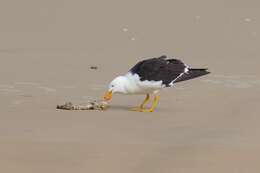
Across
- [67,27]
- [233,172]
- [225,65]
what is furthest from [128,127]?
[67,27]

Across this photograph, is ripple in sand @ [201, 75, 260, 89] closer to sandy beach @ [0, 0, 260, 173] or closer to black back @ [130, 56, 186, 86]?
sandy beach @ [0, 0, 260, 173]

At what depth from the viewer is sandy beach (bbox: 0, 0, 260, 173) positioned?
6.53 m

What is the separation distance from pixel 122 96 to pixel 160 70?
32.8 inches

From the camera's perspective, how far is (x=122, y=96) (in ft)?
32.5

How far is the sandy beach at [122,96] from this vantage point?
21.4 ft

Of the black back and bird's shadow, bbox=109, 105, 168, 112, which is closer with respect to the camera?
bird's shadow, bbox=109, 105, 168, 112

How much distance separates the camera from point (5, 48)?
1317 centimetres

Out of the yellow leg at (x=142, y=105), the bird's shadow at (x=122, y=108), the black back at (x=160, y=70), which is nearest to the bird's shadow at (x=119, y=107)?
the bird's shadow at (x=122, y=108)

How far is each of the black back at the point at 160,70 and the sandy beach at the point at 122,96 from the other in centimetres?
28

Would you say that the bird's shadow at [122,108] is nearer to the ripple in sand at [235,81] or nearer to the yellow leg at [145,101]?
the yellow leg at [145,101]

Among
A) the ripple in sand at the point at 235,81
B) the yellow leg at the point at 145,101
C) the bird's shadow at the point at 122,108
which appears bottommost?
the bird's shadow at the point at 122,108

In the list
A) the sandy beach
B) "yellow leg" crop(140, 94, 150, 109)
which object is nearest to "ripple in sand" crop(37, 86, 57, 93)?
the sandy beach

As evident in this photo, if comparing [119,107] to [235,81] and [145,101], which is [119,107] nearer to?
[145,101]

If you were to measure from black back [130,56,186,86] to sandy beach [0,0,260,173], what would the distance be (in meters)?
0.28
